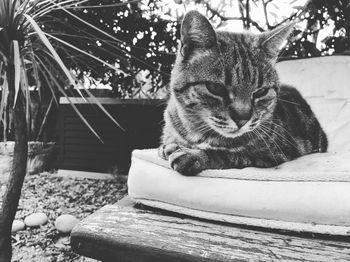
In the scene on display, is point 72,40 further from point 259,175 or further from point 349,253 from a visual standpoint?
point 349,253

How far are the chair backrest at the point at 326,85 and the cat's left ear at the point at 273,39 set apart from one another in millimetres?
705

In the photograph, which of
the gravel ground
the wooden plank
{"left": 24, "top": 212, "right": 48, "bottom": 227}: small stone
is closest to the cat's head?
the wooden plank

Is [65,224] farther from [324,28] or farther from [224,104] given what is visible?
[324,28]

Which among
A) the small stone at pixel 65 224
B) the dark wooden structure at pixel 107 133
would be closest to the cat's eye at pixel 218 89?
the small stone at pixel 65 224

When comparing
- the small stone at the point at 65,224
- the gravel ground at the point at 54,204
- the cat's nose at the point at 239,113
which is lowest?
the gravel ground at the point at 54,204

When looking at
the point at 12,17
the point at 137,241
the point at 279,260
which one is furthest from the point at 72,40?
the point at 279,260

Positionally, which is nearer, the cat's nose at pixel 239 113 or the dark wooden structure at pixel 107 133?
the cat's nose at pixel 239 113

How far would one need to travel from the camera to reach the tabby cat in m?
1.02

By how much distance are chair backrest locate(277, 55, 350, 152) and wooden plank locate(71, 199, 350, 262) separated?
3.55 feet

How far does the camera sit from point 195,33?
3.51 feet

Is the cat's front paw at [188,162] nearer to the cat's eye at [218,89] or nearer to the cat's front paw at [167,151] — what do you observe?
the cat's front paw at [167,151]

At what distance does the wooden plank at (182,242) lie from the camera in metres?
0.71

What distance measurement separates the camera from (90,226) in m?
0.86

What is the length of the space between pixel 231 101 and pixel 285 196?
0.37 metres
